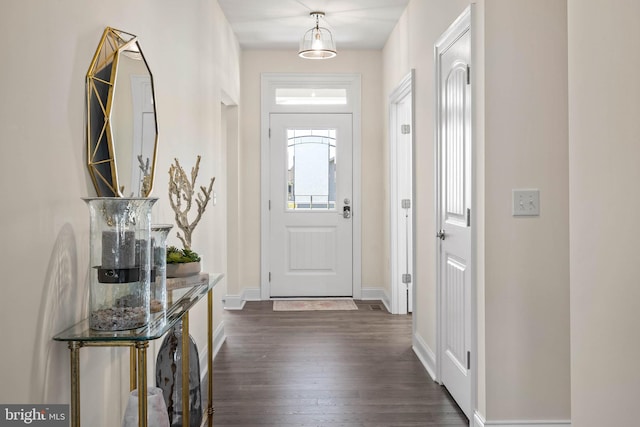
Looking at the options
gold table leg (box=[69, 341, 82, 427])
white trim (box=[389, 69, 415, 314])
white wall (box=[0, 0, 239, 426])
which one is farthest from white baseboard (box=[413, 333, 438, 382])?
gold table leg (box=[69, 341, 82, 427])

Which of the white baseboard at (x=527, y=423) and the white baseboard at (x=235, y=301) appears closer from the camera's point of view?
the white baseboard at (x=527, y=423)

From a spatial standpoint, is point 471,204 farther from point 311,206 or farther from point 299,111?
point 299,111

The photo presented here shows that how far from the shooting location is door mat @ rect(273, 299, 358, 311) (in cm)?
577

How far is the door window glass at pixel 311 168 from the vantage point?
6223mm

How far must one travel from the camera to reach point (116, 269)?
65.2 inches

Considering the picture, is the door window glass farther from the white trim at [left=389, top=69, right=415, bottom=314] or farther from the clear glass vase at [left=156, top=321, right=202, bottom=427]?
the clear glass vase at [left=156, top=321, right=202, bottom=427]

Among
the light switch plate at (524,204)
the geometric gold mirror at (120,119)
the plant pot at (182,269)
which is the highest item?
the geometric gold mirror at (120,119)

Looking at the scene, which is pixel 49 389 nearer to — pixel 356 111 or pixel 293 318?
pixel 293 318

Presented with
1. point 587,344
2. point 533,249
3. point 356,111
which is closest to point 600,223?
point 587,344

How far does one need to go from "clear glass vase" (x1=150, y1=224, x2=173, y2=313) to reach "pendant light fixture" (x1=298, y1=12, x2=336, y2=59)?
3.28m

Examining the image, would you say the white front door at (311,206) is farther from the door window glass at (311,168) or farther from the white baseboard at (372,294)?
the white baseboard at (372,294)

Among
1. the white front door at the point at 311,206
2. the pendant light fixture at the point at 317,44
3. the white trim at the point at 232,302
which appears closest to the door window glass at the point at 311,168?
the white front door at the point at 311,206

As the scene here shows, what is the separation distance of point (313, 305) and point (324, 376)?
88.2 inches

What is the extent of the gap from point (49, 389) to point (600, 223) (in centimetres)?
152
